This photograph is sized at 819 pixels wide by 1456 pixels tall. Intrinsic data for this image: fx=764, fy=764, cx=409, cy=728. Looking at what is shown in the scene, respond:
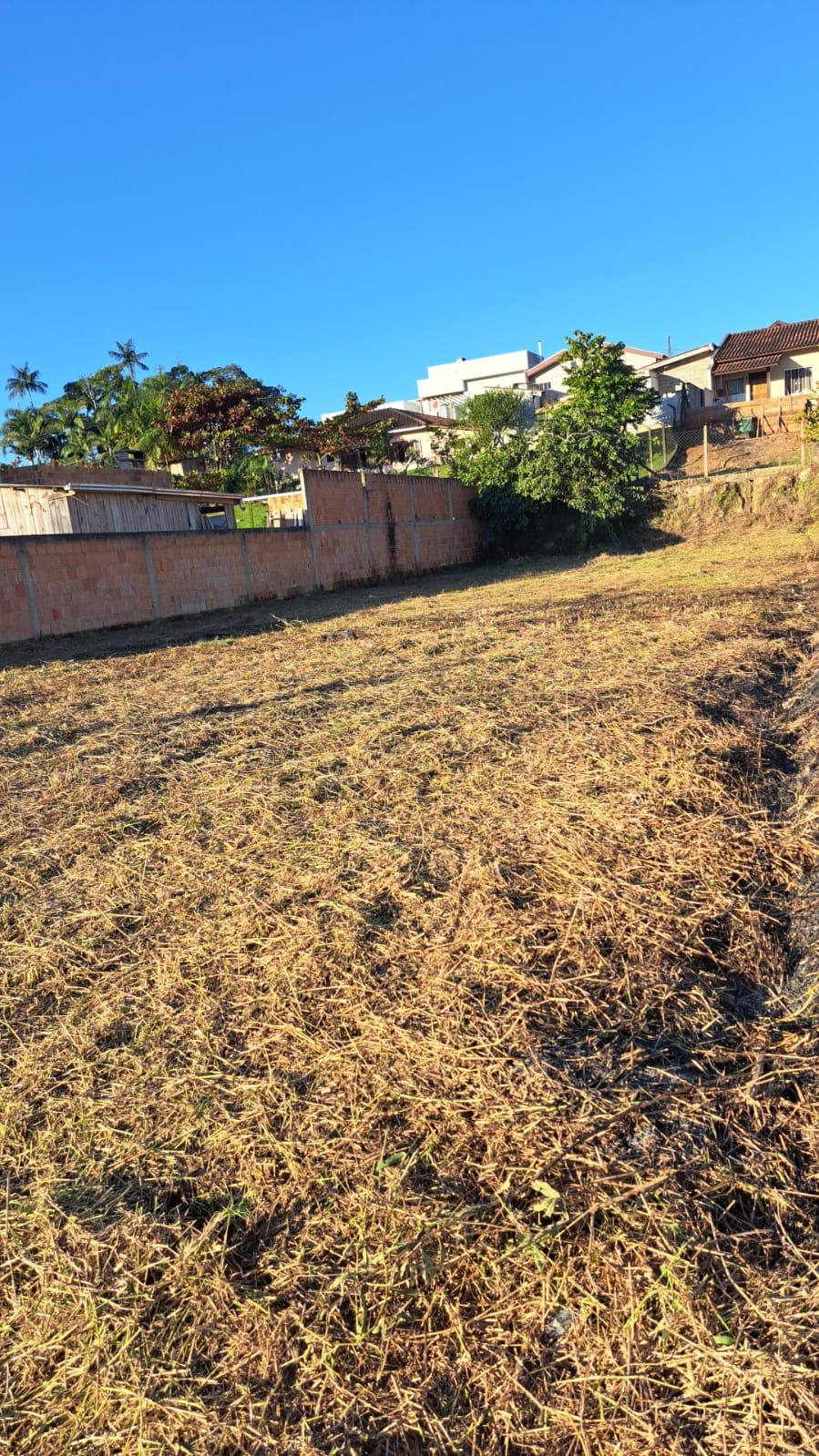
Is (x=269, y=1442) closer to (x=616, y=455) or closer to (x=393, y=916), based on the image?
(x=393, y=916)

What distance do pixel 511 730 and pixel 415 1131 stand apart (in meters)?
2.63

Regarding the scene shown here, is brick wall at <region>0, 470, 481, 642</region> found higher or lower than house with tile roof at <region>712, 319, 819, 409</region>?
lower

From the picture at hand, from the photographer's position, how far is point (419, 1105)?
1.61 metres

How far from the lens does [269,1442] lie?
1.11 meters

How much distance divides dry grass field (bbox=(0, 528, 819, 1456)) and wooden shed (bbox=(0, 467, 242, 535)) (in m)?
11.1

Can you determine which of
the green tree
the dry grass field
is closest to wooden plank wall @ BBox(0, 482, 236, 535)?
the green tree

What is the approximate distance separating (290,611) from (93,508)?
15.8ft

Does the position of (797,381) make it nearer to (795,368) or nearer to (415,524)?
(795,368)

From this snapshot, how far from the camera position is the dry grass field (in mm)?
1156

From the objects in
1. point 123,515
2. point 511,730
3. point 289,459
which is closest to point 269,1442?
point 511,730

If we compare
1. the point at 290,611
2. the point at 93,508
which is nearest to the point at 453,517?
the point at 290,611

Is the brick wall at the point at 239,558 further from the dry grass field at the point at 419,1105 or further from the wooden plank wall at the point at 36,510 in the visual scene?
the dry grass field at the point at 419,1105

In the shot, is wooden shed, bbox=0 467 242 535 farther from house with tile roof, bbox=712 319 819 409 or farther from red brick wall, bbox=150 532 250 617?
house with tile roof, bbox=712 319 819 409

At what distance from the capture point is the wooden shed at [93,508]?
13570mm
